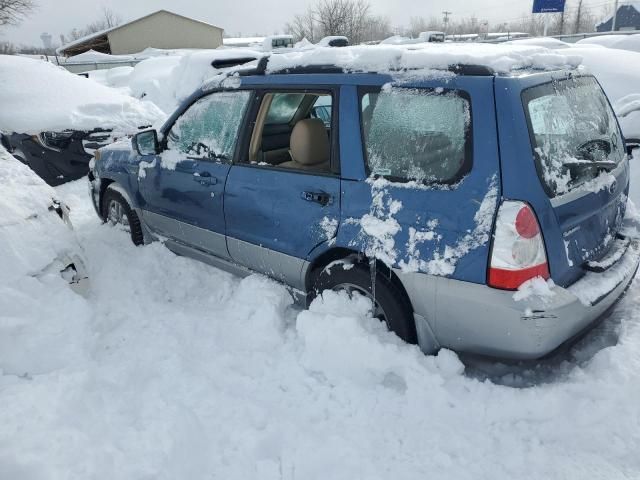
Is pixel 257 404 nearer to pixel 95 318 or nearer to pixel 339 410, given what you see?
pixel 339 410

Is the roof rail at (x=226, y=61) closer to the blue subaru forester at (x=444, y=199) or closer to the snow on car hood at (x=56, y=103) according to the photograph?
the blue subaru forester at (x=444, y=199)

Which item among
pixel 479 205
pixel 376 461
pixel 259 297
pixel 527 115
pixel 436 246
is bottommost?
pixel 376 461

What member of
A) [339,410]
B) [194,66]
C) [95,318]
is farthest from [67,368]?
[194,66]

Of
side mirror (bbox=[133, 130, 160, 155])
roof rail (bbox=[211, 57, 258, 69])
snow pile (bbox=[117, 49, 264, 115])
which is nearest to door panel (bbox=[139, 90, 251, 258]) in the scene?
side mirror (bbox=[133, 130, 160, 155])

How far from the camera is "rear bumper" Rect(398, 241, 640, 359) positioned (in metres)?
2.43

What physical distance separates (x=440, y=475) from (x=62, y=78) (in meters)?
8.90

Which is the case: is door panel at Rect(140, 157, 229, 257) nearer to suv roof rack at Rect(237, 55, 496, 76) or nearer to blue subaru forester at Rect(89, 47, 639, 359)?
blue subaru forester at Rect(89, 47, 639, 359)

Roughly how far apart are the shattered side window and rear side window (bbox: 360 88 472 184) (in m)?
1.21

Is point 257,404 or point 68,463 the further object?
point 257,404

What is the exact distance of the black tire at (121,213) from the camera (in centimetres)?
473

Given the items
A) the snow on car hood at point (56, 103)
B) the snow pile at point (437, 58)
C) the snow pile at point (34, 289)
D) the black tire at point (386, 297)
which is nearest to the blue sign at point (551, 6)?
the snow on car hood at point (56, 103)

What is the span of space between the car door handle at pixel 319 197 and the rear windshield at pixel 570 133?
1.20 metres

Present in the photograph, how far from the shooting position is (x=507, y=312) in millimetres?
2451

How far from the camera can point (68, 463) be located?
7.43 ft
